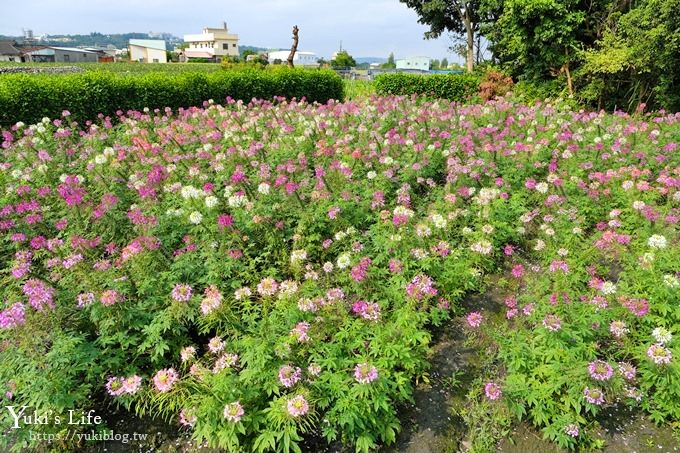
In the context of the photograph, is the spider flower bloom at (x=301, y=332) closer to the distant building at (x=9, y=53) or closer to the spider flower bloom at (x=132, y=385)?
the spider flower bloom at (x=132, y=385)

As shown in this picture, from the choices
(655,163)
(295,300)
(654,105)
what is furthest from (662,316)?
(654,105)

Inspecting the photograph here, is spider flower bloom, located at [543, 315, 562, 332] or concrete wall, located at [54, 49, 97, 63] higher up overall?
concrete wall, located at [54, 49, 97, 63]

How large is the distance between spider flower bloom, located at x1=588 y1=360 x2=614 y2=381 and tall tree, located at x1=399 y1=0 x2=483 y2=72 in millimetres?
22421

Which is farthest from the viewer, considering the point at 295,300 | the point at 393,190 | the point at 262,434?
the point at 393,190

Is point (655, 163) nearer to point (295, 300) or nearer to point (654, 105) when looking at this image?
point (295, 300)

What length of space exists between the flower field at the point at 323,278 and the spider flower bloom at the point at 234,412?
1 cm

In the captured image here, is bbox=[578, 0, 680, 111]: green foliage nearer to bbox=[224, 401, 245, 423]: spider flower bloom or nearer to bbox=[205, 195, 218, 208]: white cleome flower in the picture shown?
bbox=[205, 195, 218, 208]: white cleome flower

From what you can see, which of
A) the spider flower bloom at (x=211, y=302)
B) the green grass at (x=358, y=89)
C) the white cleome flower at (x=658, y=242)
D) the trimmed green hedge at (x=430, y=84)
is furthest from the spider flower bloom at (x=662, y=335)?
the green grass at (x=358, y=89)

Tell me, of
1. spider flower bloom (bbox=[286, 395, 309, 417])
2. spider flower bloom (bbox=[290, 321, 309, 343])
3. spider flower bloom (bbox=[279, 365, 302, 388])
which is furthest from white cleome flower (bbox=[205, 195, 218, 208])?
spider flower bloom (bbox=[286, 395, 309, 417])

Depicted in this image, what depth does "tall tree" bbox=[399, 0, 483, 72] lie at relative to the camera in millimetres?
22500

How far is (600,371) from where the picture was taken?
8.33 ft

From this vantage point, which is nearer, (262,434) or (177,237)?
(262,434)

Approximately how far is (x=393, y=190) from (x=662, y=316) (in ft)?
9.71

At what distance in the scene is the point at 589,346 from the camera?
2.85 meters
